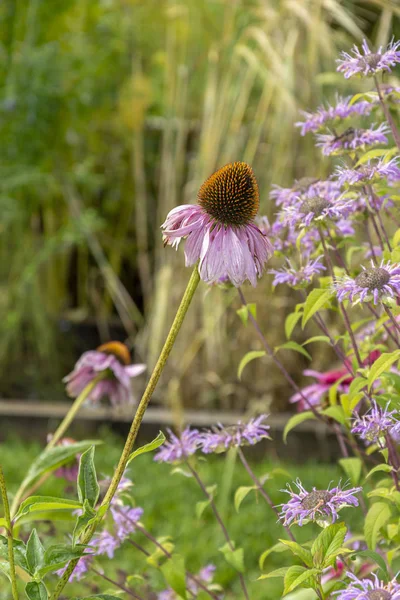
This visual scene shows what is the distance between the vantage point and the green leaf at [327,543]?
2.28ft

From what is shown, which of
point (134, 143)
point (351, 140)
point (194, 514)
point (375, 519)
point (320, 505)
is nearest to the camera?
point (320, 505)

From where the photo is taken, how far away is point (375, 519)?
851 mm

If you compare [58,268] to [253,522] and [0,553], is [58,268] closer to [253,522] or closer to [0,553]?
[253,522]

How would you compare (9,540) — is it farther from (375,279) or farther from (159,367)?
(375,279)

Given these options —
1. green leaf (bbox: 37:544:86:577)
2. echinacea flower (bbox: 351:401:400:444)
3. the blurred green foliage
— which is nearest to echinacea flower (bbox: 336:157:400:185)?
echinacea flower (bbox: 351:401:400:444)

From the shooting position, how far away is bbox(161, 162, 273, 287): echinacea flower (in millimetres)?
728

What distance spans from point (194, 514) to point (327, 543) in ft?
5.14

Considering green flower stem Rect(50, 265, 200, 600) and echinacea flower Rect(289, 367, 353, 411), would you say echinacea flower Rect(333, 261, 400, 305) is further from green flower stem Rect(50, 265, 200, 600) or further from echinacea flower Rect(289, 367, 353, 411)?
echinacea flower Rect(289, 367, 353, 411)

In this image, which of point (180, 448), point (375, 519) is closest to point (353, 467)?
point (375, 519)

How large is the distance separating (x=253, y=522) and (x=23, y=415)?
1.08 meters

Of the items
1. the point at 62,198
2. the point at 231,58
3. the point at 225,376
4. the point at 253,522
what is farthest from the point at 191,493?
the point at 62,198

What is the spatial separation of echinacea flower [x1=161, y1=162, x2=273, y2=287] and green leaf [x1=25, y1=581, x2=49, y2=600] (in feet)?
1.03

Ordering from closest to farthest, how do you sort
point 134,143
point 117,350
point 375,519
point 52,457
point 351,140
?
point 375,519
point 351,140
point 52,457
point 117,350
point 134,143

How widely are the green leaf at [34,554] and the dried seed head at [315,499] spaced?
9.6 inches
